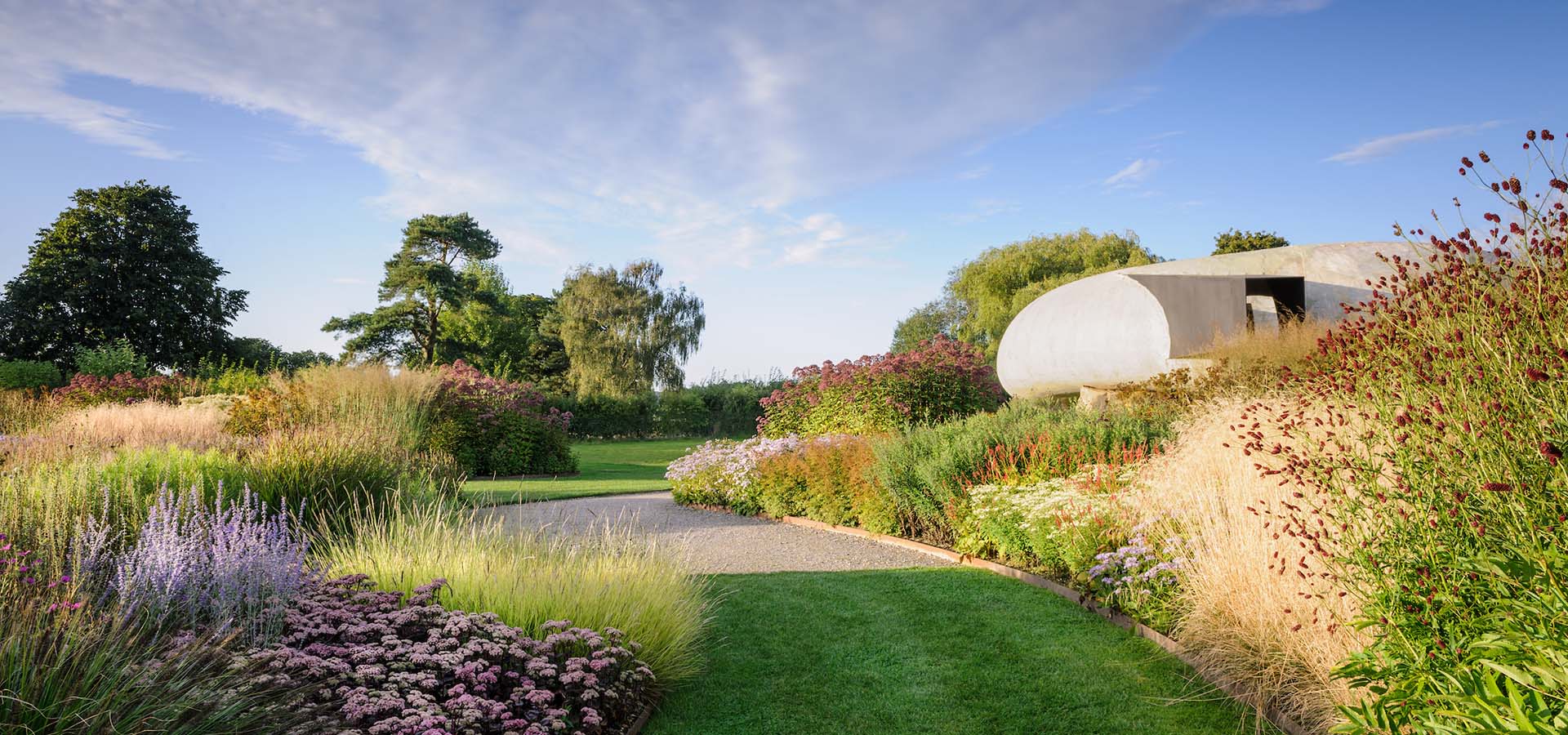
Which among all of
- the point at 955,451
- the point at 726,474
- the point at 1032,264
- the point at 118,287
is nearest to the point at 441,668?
the point at 955,451

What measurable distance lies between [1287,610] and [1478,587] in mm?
1402

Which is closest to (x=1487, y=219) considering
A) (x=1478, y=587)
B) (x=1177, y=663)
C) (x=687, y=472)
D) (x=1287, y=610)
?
(x=1478, y=587)

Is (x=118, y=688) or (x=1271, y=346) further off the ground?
(x=1271, y=346)

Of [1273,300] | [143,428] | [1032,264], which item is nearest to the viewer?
[143,428]

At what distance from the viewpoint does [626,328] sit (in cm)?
3591

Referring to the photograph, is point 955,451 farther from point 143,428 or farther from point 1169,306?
point 143,428

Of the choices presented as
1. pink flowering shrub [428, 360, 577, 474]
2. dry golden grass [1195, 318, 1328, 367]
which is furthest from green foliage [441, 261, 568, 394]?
dry golden grass [1195, 318, 1328, 367]

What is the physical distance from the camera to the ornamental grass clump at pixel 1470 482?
2.00 metres

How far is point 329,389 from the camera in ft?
37.7

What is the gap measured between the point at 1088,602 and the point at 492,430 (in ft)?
41.9

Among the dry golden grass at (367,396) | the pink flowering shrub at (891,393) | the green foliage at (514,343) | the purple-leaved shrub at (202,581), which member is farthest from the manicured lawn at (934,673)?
the green foliage at (514,343)

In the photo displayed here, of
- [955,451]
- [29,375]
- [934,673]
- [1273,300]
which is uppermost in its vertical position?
[1273,300]

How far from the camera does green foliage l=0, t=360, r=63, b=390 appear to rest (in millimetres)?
19797

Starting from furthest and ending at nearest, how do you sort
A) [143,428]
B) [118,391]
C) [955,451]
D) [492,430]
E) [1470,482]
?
[492,430] < [118,391] < [143,428] < [955,451] < [1470,482]
